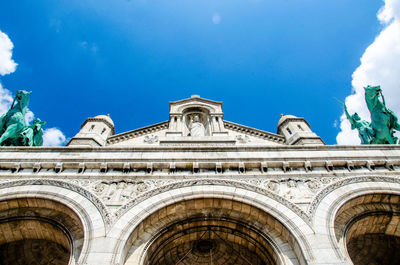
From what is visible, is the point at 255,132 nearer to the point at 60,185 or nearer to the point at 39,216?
the point at 60,185

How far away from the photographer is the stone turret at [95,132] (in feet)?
47.8

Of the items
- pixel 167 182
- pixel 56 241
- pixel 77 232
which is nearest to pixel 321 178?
pixel 167 182

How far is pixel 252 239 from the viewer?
27.5 ft

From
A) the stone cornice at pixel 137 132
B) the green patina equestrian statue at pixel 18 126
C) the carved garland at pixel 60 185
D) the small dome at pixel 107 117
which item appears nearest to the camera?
the carved garland at pixel 60 185

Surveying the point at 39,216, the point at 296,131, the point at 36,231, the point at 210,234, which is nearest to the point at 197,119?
the point at 296,131

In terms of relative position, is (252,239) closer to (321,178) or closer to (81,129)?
(321,178)

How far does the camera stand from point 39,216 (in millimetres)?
8398

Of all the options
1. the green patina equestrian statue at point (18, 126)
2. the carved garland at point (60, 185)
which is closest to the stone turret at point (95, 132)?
the green patina equestrian statue at point (18, 126)

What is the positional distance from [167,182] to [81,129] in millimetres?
9203

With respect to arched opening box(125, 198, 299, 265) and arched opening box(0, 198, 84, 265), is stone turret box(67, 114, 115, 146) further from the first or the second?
arched opening box(125, 198, 299, 265)

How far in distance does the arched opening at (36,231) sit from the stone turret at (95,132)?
243 inches

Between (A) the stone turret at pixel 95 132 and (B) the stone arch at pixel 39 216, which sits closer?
(B) the stone arch at pixel 39 216

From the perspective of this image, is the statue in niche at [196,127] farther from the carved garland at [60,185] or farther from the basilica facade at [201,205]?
the carved garland at [60,185]

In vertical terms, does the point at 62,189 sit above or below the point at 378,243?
above
